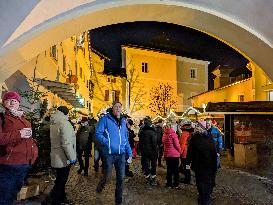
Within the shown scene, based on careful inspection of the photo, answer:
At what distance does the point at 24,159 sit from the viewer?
4.81m

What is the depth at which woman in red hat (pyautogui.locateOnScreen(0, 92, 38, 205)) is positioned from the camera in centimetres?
462

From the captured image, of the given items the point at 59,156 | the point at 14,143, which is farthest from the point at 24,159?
the point at 59,156

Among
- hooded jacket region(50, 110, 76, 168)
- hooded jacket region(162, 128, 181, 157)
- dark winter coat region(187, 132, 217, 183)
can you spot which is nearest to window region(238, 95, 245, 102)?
hooded jacket region(162, 128, 181, 157)

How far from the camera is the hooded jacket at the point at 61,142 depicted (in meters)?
7.20

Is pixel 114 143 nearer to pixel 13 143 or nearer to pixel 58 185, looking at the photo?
pixel 58 185

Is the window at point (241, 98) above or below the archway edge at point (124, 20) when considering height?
above

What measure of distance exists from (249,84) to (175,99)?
22224mm

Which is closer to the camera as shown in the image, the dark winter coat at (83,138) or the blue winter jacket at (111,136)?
the blue winter jacket at (111,136)

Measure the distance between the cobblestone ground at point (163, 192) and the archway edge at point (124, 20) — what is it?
3.05 meters

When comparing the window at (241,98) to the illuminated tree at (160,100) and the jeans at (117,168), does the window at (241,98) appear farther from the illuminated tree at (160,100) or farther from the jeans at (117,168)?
the jeans at (117,168)

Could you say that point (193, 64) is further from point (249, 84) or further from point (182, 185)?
point (182, 185)

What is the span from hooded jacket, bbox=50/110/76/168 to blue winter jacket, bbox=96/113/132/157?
1.81ft

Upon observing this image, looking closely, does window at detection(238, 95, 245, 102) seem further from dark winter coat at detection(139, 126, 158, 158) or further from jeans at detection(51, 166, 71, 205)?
jeans at detection(51, 166, 71, 205)

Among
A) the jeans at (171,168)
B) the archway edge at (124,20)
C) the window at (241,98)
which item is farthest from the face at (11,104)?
the window at (241,98)
